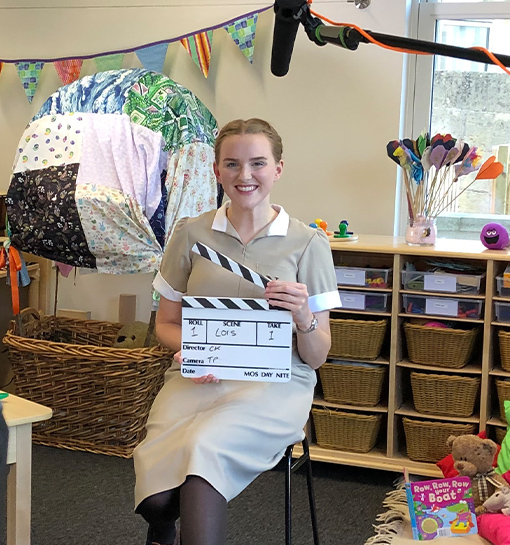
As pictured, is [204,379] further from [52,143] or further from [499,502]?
[52,143]

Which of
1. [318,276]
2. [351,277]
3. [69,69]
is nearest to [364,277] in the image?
[351,277]

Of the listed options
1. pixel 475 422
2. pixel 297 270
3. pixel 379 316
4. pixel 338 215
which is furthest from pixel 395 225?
pixel 297 270

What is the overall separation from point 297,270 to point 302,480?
1.14 meters

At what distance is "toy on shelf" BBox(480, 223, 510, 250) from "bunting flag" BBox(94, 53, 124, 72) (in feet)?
5.52

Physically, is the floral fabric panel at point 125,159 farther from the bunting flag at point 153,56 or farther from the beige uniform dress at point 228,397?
the beige uniform dress at point 228,397

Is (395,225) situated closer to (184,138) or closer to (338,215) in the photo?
(338,215)

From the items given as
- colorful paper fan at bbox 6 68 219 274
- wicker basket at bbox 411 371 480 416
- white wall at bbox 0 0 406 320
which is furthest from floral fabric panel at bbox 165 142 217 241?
wicker basket at bbox 411 371 480 416

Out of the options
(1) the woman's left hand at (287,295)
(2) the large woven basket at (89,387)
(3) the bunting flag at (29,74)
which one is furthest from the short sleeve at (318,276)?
(3) the bunting flag at (29,74)

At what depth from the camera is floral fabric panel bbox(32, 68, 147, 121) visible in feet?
9.53

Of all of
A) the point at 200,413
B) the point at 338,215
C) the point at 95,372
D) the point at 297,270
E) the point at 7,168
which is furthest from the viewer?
the point at 7,168

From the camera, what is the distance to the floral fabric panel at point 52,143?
9.40 feet

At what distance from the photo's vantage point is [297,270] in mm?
1880

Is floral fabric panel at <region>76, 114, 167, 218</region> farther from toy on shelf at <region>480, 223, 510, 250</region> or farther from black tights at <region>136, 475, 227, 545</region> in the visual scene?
black tights at <region>136, 475, 227, 545</region>

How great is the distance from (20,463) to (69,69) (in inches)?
85.6
